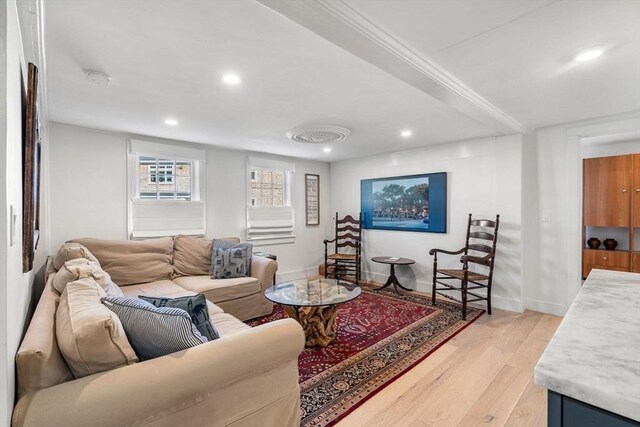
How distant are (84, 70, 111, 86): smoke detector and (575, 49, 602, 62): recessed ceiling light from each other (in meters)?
2.99

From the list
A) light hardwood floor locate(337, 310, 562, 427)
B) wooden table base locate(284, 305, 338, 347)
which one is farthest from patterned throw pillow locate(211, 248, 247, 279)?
light hardwood floor locate(337, 310, 562, 427)

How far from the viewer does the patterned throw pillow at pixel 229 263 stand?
136 inches

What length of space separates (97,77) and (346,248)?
170 inches

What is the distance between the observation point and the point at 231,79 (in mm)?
2152

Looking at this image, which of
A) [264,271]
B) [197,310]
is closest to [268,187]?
[264,271]

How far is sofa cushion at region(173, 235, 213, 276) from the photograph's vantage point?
355 centimetres

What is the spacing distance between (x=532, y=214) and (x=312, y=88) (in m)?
3.08

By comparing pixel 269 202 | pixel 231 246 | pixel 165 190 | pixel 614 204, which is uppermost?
pixel 165 190

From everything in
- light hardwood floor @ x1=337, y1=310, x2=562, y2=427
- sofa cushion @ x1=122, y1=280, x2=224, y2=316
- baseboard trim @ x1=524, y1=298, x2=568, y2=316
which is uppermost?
sofa cushion @ x1=122, y1=280, x2=224, y2=316

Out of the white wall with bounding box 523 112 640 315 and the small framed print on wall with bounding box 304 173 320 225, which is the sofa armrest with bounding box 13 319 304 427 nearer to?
the white wall with bounding box 523 112 640 315

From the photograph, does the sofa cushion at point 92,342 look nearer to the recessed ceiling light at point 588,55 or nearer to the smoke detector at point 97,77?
the smoke detector at point 97,77

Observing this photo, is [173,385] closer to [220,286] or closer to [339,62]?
[339,62]

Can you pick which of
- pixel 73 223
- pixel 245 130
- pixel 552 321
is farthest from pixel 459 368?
pixel 73 223

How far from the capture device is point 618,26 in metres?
1.56
